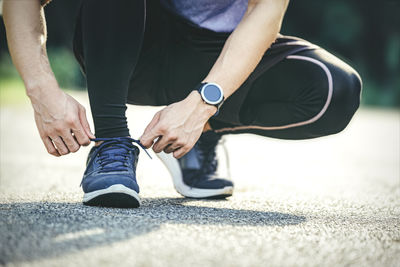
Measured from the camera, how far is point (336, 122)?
1.43 meters

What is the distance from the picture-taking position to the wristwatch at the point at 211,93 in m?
1.19

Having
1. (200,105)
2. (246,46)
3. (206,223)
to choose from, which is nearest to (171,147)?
(200,105)

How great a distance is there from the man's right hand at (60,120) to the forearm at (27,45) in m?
0.03

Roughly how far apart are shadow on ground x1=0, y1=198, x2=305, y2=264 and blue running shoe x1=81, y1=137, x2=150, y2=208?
0.03 m

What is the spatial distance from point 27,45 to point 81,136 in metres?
0.28

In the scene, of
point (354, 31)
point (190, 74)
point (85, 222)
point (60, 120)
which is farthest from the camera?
point (354, 31)

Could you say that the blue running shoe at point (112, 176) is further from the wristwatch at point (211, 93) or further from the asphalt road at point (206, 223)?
the wristwatch at point (211, 93)

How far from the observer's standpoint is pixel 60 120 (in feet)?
3.60

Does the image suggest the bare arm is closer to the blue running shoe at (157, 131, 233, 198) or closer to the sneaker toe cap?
the sneaker toe cap

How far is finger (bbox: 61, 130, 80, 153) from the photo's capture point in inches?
43.9

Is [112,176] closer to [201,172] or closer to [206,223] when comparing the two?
[206,223]

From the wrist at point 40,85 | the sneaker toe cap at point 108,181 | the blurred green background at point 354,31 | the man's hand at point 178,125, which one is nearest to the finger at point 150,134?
the man's hand at point 178,125

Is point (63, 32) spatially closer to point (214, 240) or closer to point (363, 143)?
point (363, 143)

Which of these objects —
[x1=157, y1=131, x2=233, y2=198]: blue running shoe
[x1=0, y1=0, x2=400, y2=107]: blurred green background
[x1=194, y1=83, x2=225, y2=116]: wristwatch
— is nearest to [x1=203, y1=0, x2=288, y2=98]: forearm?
[x1=194, y1=83, x2=225, y2=116]: wristwatch
